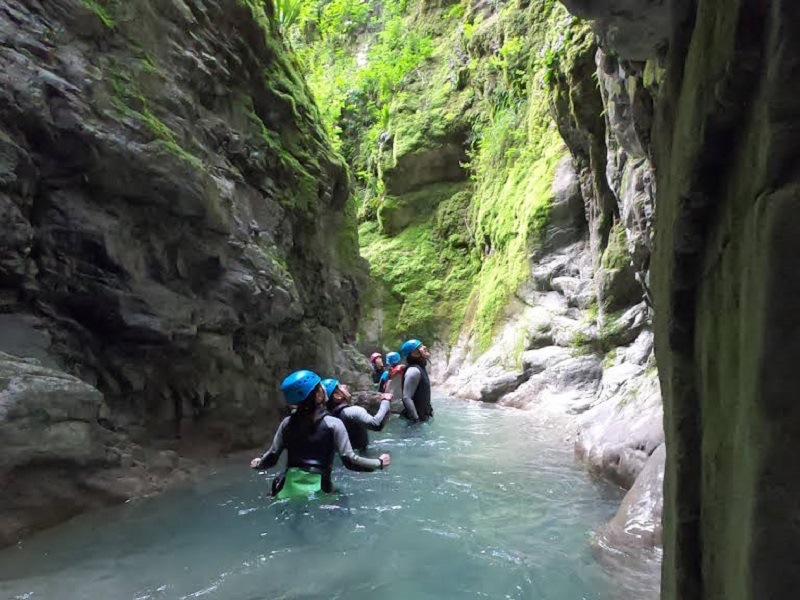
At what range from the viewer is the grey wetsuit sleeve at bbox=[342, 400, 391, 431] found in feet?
21.4

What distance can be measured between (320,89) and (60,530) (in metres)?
21.3

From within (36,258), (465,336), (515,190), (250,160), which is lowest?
(465,336)

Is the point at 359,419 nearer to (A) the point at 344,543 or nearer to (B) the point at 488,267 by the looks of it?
(A) the point at 344,543

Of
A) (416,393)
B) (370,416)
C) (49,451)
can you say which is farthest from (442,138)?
(49,451)

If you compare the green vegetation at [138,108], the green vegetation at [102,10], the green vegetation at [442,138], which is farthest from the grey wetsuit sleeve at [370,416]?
the green vegetation at [442,138]

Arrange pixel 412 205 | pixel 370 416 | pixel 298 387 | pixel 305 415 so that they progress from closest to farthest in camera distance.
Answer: pixel 298 387, pixel 305 415, pixel 370 416, pixel 412 205

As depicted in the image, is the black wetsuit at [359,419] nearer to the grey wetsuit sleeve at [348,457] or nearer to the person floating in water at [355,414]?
the person floating in water at [355,414]

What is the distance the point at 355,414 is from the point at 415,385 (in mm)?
2726

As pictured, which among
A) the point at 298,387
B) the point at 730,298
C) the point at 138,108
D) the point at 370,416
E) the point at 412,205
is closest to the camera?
the point at 730,298

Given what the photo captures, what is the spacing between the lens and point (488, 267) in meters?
18.2

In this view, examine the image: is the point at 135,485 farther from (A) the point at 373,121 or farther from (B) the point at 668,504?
(A) the point at 373,121

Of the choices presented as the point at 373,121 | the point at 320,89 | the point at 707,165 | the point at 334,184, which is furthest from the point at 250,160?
the point at 373,121

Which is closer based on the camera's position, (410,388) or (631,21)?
(631,21)

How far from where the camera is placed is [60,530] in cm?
440
